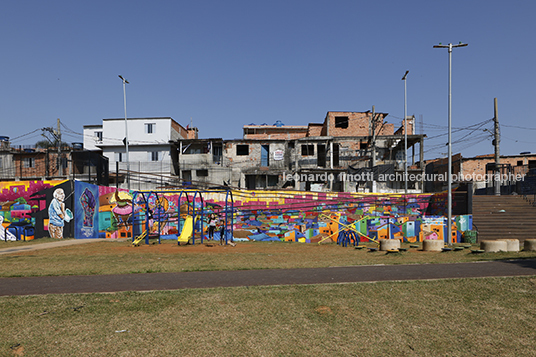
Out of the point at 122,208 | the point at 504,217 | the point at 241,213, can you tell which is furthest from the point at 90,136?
the point at 504,217

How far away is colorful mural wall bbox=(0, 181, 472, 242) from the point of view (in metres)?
18.7

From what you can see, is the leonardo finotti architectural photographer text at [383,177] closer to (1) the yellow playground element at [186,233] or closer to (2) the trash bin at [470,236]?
(2) the trash bin at [470,236]

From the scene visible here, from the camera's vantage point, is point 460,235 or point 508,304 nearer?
point 508,304

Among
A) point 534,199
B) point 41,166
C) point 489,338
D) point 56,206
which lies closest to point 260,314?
point 489,338

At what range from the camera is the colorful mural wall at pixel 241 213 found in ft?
61.4

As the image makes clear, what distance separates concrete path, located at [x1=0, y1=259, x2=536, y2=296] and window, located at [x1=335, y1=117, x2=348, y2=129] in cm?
3599

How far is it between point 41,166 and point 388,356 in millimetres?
52238

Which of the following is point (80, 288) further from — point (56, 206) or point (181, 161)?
point (181, 161)

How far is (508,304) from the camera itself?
5.58 m

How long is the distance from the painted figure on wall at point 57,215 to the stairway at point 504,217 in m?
23.7

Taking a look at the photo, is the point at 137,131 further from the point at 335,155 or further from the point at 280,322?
the point at 280,322

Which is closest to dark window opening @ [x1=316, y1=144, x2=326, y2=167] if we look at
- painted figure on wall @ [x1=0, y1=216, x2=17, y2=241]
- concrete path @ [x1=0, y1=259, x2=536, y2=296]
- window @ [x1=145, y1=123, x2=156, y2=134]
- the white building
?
the white building

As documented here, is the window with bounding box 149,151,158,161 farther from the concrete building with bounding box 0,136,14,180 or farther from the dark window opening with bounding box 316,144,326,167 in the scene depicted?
the dark window opening with bounding box 316,144,326,167

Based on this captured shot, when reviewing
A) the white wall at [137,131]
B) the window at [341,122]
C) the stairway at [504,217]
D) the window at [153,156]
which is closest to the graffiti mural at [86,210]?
the stairway at [504,217]
